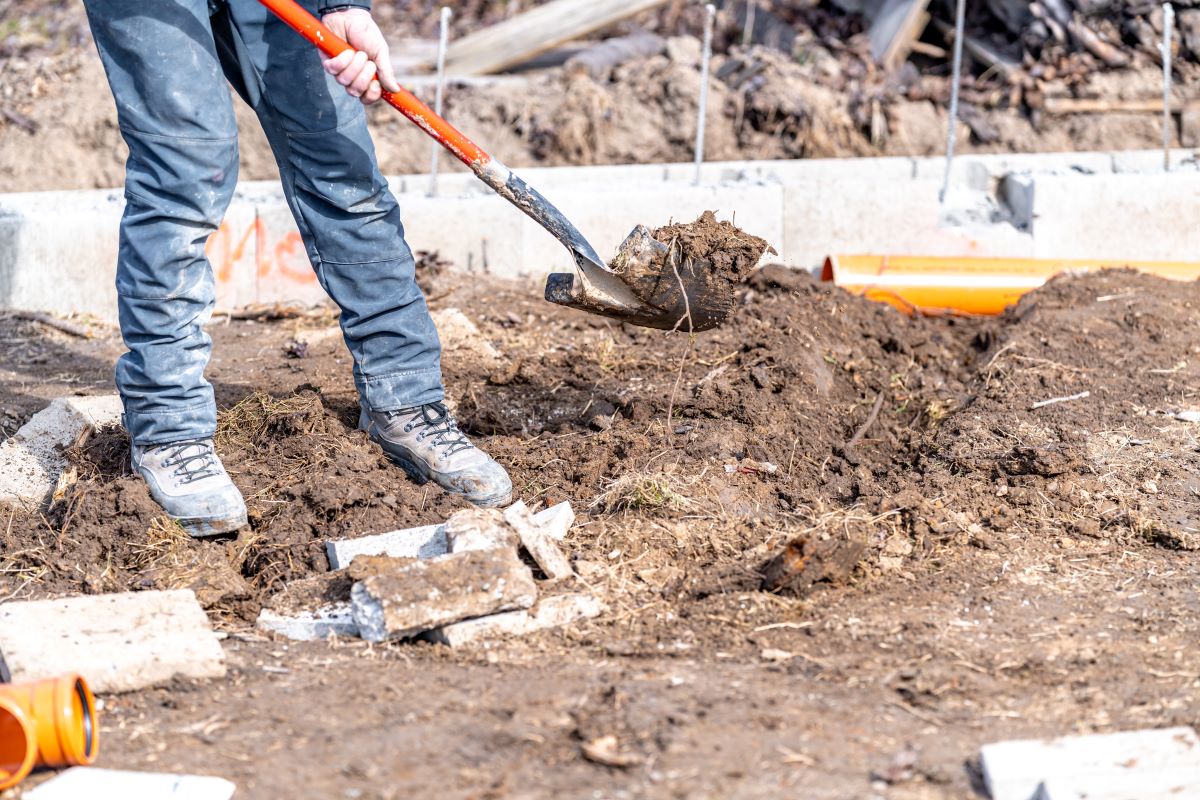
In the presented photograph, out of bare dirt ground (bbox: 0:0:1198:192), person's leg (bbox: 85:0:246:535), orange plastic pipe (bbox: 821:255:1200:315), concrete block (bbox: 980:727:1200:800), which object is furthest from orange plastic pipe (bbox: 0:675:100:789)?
bare dirt ground (bbox: 0:0:1198:192)

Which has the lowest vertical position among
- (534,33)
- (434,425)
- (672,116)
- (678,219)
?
(434,425)

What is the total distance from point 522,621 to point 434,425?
0.91m

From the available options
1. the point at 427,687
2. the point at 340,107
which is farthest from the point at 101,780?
the point at 340,107

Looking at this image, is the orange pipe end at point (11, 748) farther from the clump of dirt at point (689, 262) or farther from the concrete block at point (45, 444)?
the clump of dirt at point (689, 262)

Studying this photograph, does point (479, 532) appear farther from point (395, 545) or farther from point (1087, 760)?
point (1087, 760)

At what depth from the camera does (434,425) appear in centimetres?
363

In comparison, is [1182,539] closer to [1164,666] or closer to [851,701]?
[1164,666]

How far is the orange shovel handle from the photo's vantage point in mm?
3129

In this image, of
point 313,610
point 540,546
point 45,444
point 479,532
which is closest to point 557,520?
point 540,546

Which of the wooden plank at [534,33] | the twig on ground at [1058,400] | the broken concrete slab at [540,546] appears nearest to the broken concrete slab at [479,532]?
the broken concrete slab at [540,546]

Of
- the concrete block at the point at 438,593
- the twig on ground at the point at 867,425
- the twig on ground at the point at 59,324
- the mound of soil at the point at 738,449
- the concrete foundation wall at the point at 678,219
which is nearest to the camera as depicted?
the concrete block at the point at 438,593

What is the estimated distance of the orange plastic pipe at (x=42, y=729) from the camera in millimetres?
2227

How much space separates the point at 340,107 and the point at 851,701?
2.03 m

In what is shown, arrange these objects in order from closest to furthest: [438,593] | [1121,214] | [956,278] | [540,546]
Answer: [438,593]
[540,546]
[956,278]
[1121,214]
